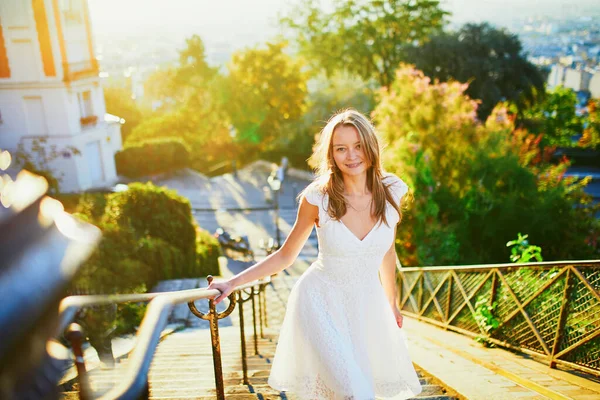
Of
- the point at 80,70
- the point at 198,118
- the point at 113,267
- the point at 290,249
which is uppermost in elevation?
the point at 80,70

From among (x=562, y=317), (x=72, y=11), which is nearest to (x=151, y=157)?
(x=72, y=11)

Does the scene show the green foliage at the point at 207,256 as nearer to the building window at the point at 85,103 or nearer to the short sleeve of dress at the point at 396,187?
the short sleeve of dress at the point at 396,187

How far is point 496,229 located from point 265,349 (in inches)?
234

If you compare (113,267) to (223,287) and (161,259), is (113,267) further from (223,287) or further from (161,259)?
(223,287)

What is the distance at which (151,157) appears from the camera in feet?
80.7

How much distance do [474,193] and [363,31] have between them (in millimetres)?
19624

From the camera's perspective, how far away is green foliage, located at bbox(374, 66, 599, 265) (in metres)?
9.13

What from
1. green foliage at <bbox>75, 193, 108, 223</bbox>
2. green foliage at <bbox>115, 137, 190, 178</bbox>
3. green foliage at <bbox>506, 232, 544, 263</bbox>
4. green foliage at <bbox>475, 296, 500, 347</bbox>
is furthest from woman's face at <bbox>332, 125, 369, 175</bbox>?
green foliage at <bbox>115, 137, 190, 178</bbox>

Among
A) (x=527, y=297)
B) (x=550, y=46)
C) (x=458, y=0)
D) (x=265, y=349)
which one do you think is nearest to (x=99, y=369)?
(x=265, y=349)

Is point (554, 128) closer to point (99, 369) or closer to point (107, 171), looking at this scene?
point (107, 171)

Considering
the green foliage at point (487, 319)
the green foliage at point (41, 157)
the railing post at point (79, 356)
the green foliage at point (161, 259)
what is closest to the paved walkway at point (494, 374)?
the green foliage at point (487, 319)

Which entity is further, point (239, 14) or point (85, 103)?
point (239, 14)

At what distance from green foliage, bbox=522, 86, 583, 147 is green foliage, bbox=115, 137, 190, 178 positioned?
70.8 ft

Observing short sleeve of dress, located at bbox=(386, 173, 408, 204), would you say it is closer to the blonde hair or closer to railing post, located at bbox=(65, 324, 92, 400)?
the blonde hair
